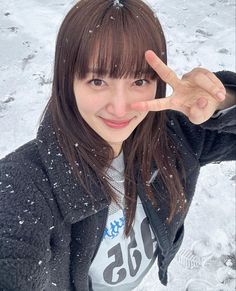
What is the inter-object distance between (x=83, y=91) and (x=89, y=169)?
0.99 feet

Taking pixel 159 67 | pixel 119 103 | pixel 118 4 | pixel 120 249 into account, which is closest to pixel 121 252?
pixel 120 249

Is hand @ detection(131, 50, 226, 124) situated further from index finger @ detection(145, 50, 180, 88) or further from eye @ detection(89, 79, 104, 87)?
eye @ detection(89, 79, 104, 87)

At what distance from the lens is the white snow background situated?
268cm

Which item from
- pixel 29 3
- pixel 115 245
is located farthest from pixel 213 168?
pixel 29 3

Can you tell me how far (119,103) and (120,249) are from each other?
24.9 inches

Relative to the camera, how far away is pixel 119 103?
48.6 inches

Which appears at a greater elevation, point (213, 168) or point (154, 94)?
point (154, 94)

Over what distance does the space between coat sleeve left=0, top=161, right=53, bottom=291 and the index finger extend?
1.80ft

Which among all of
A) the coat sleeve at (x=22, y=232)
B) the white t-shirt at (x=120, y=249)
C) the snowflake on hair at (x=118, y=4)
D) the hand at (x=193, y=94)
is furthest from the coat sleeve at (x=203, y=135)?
the coat sleeve at (x=22, y=232)

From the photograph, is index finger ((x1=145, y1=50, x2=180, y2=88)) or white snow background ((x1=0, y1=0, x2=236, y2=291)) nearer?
index finger ((x1=145, y1=50, x2=180, y2=88))

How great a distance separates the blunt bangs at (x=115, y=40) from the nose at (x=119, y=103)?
0.18 feet

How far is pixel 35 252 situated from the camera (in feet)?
3.77

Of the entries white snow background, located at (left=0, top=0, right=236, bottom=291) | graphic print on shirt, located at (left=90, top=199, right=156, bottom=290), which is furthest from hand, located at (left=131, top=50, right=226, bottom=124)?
white snow background, located at (left=0, top=0, right=236, bottom=291)

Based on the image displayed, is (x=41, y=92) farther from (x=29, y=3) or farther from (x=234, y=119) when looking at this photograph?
(x=234, y=119)
